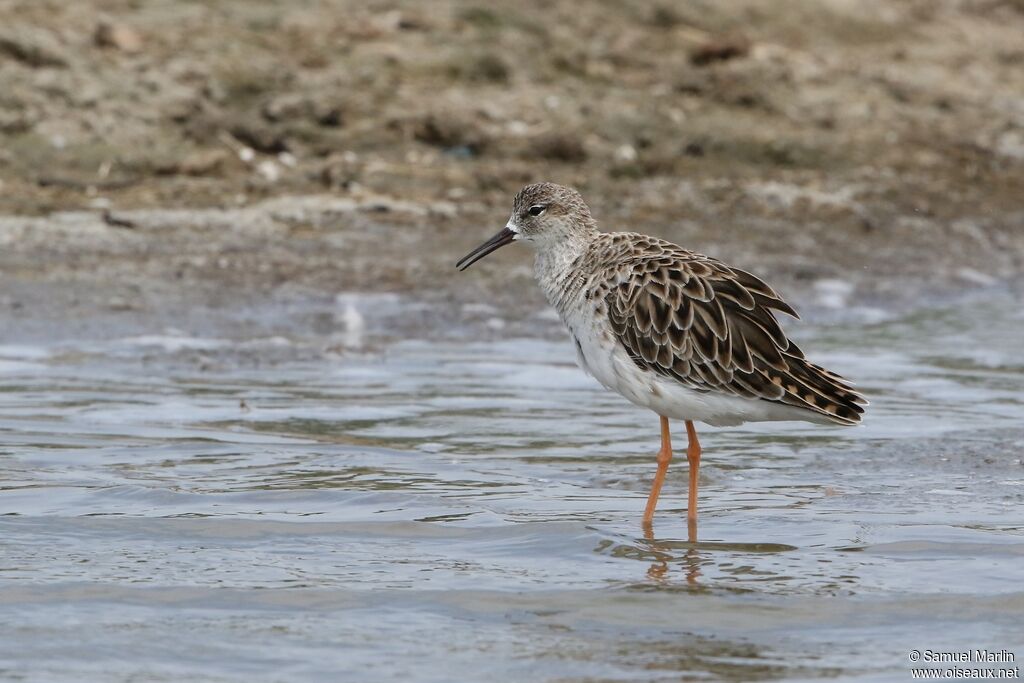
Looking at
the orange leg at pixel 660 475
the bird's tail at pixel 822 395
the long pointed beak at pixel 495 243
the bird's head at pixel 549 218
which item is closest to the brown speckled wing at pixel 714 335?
the bird's tail at pixel 822 395

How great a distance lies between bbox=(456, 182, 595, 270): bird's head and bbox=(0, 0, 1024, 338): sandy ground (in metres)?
3.56

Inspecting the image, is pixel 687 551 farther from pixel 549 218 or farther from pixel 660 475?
pixel 549 218

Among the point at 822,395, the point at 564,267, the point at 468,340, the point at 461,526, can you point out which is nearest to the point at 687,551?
the point at 822,395

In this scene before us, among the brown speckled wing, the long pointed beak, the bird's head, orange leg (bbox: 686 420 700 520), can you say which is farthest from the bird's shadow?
the long pointed beak

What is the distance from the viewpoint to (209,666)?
5.65 meters

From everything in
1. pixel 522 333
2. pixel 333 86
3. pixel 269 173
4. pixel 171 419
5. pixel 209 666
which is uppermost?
pixel 333 86

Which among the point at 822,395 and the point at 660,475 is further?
the point at 660,475

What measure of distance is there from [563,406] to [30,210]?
4.93 meters

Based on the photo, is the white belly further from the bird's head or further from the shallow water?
the bird's head

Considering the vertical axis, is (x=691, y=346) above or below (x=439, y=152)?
below

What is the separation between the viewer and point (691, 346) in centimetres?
733

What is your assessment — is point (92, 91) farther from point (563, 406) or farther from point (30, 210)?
point (563, 406)

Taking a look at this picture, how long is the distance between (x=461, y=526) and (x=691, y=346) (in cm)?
126

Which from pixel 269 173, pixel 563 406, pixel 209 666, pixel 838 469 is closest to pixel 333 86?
pixel 269 173
